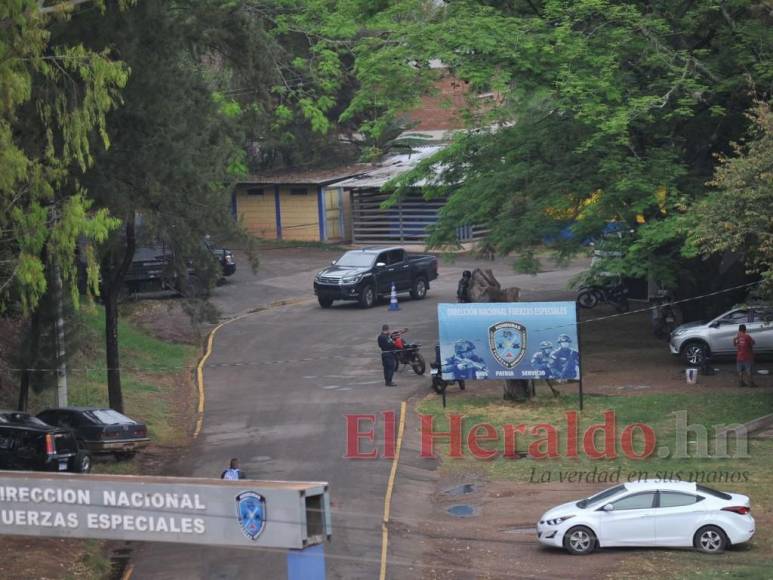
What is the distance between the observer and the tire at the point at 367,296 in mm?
41219

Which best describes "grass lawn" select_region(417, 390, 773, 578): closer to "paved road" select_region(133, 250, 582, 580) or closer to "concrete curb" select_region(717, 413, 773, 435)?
"concrete curb" select_region(717, 413, 773, 435)

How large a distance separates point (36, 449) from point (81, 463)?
3.02ft

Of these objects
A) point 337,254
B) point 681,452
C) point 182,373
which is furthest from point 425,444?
point 337,254

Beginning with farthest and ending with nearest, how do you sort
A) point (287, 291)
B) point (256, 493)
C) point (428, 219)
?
point (428, 219)
point (287, 291)
point (256, 493)

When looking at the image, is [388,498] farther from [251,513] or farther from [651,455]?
[251,513]

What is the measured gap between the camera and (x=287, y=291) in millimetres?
45188

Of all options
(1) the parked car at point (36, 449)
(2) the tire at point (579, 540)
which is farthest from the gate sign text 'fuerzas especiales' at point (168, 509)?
(1) the parked car at point (36, 449)

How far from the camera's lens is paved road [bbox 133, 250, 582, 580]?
1938 centimetres

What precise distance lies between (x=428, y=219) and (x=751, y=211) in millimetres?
31122

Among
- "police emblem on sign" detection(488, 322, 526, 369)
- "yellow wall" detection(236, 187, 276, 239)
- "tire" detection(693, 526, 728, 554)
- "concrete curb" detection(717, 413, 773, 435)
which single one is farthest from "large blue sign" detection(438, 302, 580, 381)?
"yellow wall" detection(236, 187, 276, 239)

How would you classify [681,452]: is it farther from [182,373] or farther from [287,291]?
[287,291]

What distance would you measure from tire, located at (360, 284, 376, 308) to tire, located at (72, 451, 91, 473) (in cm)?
1873

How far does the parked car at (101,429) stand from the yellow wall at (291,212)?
3127 cm

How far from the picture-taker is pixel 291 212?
5731cm
